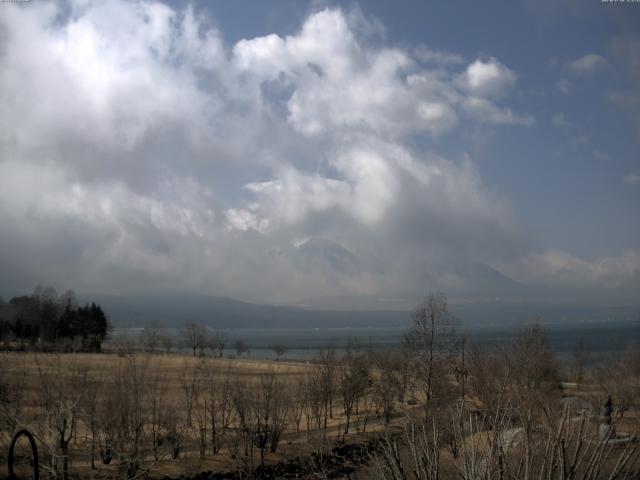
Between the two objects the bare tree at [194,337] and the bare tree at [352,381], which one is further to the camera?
the bare tree at [194,337]

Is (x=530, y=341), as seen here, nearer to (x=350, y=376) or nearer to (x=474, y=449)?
(x=350, y=376)

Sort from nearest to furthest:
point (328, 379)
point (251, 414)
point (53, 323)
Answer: point (251, 414) < point (328, 379) < point (53, 323)

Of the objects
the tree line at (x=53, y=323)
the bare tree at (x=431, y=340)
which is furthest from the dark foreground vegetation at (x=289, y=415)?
the tree line at (x=53, y=323)

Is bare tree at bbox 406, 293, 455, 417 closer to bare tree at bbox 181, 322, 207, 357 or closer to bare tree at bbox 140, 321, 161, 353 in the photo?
bare tree at bbox 140, 321, 161, 353

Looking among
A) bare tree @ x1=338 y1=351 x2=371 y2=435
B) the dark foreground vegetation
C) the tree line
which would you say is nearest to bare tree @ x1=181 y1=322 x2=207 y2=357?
the tree line

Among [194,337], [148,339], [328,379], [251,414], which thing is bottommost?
[194,337]

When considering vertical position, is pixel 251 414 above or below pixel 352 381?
below

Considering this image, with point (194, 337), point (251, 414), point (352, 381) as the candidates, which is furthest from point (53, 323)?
point (251, 414)

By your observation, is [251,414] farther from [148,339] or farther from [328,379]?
[148,339]

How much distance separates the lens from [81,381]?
96.9 ft

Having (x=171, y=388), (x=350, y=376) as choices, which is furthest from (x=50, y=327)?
(x=350, y=376)

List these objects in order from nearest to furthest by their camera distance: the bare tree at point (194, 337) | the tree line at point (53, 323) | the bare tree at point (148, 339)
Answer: the bare tree at point (148, 339), the tree line at point (53, 323), the bare tree at point (194, 337)

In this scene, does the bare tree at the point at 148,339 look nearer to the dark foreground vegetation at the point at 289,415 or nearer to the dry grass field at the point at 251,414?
the dark foreground vegetation at the point at 289,415

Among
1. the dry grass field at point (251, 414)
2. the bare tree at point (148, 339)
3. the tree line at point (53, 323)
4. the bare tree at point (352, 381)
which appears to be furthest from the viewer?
the tree line at point (53, 323)
